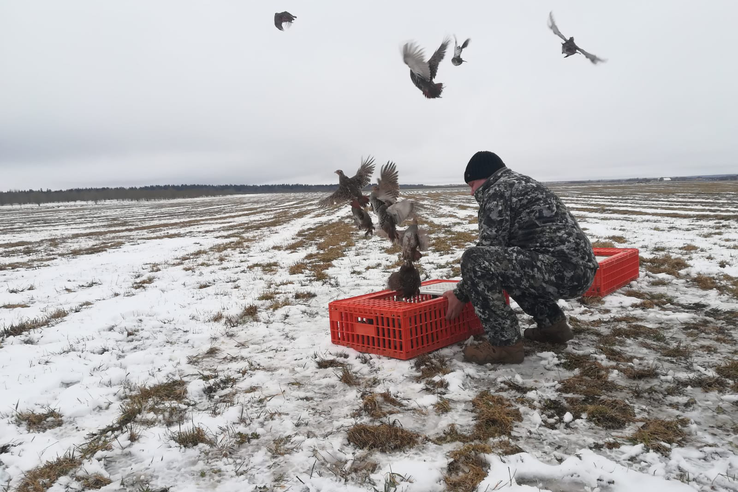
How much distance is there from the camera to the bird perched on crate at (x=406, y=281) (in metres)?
4.57

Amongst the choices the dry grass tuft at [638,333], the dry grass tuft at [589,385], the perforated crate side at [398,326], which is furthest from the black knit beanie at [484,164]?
the dry grass tuft at [638,333]

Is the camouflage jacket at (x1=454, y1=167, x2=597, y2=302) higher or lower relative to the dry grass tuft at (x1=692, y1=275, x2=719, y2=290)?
higher

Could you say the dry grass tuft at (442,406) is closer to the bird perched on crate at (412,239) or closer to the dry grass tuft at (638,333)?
the bird perched on crate at (412,239)

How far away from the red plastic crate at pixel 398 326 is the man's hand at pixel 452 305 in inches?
4.1

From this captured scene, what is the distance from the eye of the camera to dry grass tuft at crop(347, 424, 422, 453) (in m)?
2.66

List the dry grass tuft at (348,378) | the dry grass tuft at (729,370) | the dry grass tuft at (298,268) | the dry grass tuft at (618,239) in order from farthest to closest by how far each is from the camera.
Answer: the dry grass tuft at (618,239) → the dry grass tuft at (298,268) → the dry grass tuft at (348,378) → the dry grass tuft at (729,370)

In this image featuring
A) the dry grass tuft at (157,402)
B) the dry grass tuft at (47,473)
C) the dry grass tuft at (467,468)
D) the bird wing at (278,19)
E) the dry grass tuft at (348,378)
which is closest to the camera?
the dry grass tuft at (467,468)

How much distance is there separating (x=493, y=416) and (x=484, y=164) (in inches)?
89.7

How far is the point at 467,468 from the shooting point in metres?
2.40

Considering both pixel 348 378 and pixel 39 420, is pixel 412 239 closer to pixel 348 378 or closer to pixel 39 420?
pixel 348 378

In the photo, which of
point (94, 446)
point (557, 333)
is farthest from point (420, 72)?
point (94, 446)

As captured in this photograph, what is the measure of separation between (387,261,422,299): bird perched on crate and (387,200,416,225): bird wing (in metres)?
0.60

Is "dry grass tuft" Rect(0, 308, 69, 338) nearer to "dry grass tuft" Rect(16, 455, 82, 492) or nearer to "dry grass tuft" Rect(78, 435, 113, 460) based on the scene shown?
"dry grass tuft" Rect(78, 435, 113, 460)

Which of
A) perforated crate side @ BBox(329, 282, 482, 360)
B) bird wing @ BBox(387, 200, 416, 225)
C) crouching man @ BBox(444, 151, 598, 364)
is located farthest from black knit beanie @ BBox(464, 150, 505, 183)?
perforated crate side @ BBox(329, 282, 482, 360)
